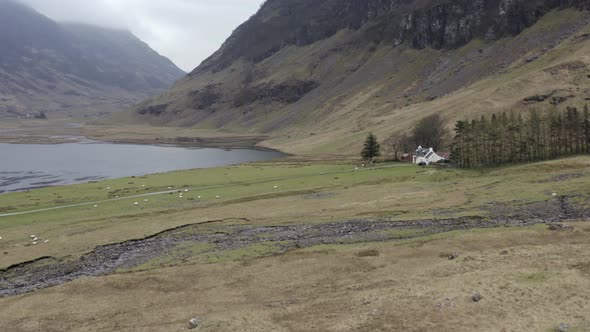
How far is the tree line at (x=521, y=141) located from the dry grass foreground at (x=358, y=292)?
63.3 m

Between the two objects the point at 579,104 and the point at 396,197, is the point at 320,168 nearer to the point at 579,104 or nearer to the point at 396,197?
the point at 396,197

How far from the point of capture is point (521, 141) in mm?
107625

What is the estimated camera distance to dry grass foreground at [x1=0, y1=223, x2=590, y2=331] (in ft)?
97.1

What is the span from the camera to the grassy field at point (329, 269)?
30.8m

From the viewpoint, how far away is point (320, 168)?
132 metres

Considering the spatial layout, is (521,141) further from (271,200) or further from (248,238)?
(248,238)

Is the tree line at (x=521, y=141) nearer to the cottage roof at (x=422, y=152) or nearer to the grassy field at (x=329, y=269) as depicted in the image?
the cottage roof at (x=422, y=152)

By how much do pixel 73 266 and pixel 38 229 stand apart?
21.3 m

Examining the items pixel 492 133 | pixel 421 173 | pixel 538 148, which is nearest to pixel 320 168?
pixel 421 173

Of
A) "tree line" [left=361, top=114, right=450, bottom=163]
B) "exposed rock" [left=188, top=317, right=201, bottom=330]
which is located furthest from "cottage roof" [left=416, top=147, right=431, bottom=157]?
"exposed rock" [left=188, top=317, right=201, bottom=330]

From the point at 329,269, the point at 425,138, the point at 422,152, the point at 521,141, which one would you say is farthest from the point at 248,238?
the point at 425,138

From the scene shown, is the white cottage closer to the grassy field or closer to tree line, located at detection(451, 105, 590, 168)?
tree line, located at detection(451, 105, 590, 168)

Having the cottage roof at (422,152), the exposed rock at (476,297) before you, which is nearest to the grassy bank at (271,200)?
the cottage roof at (422,152)

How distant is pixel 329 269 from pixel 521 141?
8035cm
